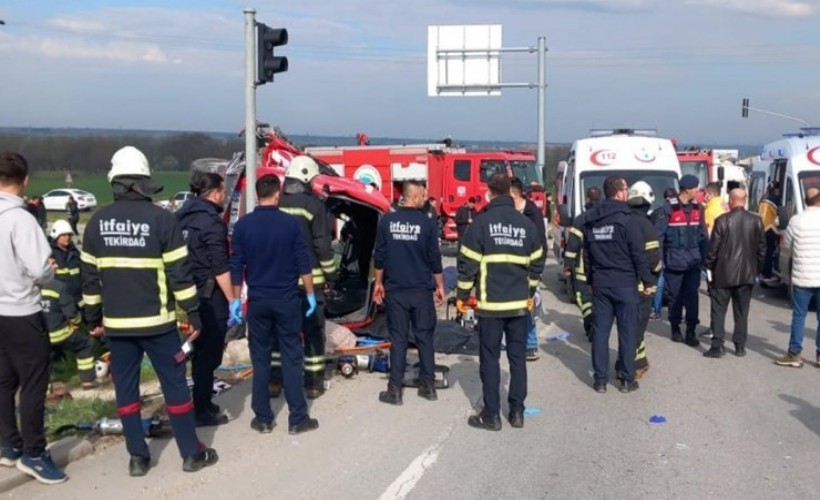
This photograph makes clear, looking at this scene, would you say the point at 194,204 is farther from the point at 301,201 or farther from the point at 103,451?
the point at 103,451

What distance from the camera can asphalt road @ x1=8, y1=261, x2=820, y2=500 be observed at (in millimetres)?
6141

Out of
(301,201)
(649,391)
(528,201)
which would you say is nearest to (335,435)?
(301,201)

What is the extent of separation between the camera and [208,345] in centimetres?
744

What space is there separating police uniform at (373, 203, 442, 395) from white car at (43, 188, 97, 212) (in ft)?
161

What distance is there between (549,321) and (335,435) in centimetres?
654

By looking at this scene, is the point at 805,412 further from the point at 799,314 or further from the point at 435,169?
the point at 435,169

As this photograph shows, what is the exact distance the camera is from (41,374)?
6.07 meters

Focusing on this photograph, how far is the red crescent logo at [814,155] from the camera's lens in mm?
15031

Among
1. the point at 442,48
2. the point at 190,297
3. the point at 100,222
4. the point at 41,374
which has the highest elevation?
the point at 442,48

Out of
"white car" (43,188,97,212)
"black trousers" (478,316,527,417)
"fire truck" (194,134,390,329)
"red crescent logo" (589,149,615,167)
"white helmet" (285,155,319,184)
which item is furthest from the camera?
"white car" (43,188,97,212)

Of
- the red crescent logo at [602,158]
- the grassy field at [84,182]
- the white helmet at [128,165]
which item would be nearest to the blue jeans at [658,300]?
the red crescent logo at [602,158]

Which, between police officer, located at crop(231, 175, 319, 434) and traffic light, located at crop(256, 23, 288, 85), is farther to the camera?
traffic light, located at crop(256, 23, 288, 85)

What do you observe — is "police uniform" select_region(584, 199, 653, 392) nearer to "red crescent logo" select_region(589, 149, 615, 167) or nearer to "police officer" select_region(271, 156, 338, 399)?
"police officer" select_region(271, 156, 338, 399)

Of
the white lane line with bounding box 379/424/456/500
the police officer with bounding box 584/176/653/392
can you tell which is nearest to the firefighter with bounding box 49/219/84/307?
the white lane line with bounding box 379/424/456/500
